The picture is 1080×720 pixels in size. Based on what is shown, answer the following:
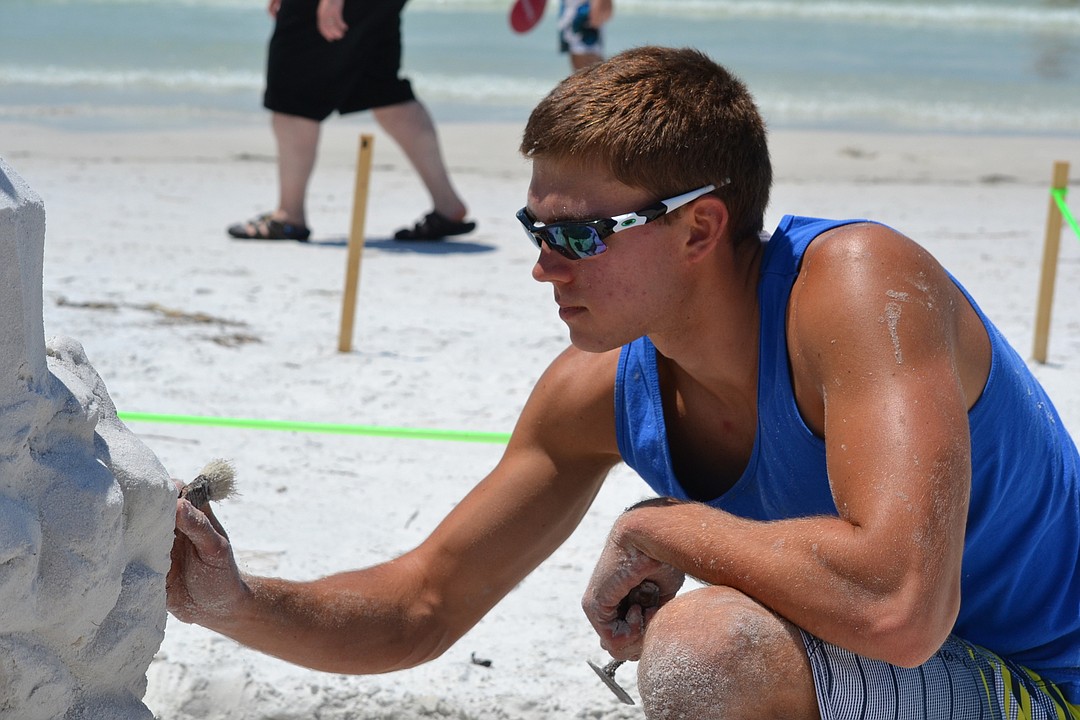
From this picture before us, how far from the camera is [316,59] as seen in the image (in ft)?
18.0

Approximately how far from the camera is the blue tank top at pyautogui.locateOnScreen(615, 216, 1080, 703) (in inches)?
70.7

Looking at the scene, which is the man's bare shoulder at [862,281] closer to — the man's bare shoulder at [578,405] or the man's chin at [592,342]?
the man's chin at [592,342]

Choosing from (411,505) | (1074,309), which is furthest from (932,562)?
(1074,309)

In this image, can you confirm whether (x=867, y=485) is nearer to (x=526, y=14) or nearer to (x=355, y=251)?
(x=355, y=251)

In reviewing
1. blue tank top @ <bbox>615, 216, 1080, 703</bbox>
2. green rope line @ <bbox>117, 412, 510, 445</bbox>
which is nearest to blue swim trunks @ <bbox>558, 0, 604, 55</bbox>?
green rope line @ <bbox>117, 412, 510, 445</bbox>

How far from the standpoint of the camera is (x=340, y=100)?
5531 mm

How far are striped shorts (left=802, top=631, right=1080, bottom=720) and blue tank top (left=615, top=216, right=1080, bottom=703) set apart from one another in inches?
2.1

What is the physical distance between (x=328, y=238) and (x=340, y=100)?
2.06 ft

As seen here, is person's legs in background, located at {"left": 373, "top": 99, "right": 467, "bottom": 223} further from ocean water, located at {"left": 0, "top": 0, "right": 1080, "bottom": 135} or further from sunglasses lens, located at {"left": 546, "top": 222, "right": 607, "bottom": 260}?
ocean water, located at {"left": 0, "top": 0, "right": 1080, "bottom": 135}

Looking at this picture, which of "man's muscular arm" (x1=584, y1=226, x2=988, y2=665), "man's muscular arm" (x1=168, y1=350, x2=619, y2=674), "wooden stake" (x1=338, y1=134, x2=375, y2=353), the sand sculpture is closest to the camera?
the sand sculpture

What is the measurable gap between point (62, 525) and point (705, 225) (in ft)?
3.14

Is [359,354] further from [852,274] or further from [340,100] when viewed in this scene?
[852,274]

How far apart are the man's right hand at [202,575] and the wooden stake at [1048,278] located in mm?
2965

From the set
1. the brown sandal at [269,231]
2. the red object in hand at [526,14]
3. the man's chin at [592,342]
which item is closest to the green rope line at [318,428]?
the man's chin at [592,342]
